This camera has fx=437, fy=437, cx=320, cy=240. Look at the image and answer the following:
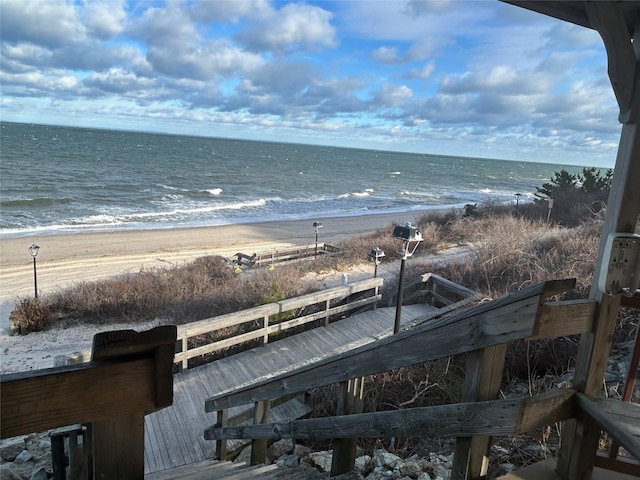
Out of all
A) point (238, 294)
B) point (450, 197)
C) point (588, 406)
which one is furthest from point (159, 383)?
point (450, 197)

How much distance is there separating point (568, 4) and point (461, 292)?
7137 millimetres

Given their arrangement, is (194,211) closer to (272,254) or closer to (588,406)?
(272,254)

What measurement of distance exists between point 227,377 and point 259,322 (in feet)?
5.10

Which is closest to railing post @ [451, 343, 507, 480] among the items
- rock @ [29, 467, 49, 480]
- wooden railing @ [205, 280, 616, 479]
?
wooden railing @ [205, 280, 616, 479]

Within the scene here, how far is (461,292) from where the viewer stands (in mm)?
8422

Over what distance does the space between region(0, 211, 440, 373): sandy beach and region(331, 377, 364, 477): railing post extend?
739 cm

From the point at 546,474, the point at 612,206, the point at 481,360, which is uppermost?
the point at 612,206

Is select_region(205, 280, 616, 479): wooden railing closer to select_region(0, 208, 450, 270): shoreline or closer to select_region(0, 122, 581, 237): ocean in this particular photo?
select_region(0, 208, 450, 270): shoreline

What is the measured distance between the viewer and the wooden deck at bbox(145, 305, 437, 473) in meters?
4.94

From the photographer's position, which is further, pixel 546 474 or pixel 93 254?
pixel 93 254

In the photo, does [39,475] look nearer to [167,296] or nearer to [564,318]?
[564,318]

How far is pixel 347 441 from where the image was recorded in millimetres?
2256

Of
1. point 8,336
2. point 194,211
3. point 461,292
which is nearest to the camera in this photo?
point 461,292

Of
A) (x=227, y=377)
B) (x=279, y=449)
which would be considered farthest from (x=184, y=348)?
(x=279, y=449)
